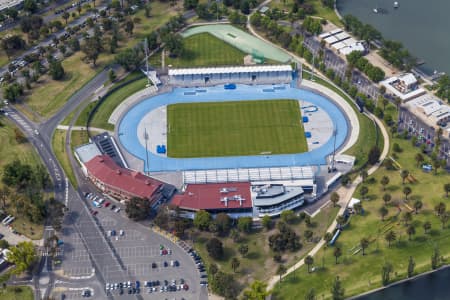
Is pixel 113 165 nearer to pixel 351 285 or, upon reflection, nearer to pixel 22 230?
pixel 22 230

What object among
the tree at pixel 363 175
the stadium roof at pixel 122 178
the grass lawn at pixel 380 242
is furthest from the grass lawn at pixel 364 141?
the stadium roof at pixel 122 178

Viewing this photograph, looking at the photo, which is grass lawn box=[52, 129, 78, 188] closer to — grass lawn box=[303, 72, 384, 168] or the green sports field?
the green sports field

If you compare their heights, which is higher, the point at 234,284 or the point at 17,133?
the point at 17,133

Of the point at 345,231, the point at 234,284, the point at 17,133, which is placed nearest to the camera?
the point at 234,284

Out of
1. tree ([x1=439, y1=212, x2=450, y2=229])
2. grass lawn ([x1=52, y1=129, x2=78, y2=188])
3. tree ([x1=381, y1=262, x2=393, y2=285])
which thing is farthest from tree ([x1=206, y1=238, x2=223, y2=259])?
tree ([x1=439, y1=212, x2=450, y2=229])

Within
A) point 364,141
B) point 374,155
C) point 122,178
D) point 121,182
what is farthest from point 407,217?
point 122,178

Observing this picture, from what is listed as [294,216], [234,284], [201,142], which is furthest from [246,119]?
[234,284]
